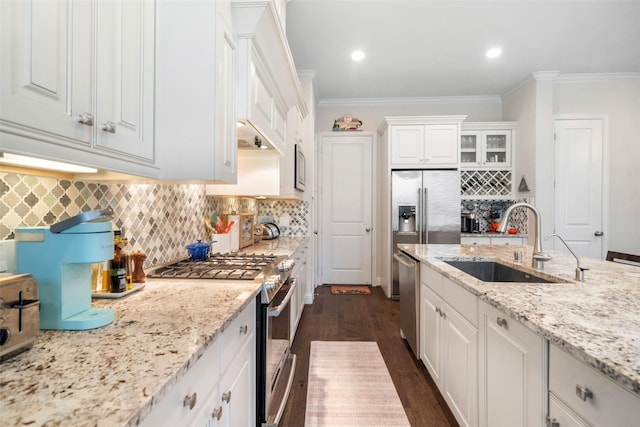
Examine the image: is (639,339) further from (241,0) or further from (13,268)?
(241,0)

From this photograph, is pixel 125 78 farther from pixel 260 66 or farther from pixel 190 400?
pixel 190 400

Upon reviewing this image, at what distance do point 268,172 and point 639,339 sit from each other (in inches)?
89.7

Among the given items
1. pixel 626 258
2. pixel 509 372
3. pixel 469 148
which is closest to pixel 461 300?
pixel 509 372

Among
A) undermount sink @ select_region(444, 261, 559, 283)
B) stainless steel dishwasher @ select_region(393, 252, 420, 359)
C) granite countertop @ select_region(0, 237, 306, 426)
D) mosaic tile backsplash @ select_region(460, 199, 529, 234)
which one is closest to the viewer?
granite countertop @ select_region(0, 237, 306, 426)

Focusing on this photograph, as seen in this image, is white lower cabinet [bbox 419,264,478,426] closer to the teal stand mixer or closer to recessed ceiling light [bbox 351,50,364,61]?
the teal stand mixer

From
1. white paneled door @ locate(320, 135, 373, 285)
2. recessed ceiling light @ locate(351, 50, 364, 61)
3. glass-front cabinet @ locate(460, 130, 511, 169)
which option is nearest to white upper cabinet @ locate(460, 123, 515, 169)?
glass-front cabinet @ locate(460, 130, 511, 169)

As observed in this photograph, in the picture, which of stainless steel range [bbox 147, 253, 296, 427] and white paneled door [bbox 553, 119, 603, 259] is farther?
white paneled door [bbox 553, 119, 603, 259]

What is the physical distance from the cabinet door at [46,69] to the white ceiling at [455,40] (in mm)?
2334

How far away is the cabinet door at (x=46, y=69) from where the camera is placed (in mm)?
610

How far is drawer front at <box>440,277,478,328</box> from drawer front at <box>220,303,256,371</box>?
1011mm

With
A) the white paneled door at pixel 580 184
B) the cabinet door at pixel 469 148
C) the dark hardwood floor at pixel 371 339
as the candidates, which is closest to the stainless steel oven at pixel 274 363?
the dark hardwood floor at pixel 371 339

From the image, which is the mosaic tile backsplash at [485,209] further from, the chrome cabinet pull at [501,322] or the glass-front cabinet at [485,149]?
the chrome cabinet pull at [501,322]

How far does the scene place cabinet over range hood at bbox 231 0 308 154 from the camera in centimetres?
145

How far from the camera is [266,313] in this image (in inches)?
56.2
